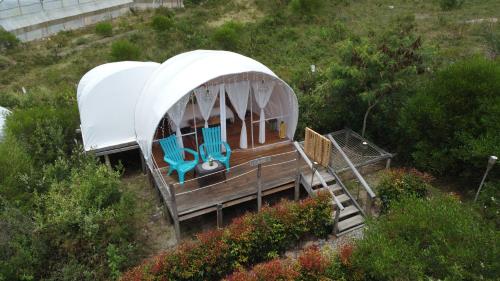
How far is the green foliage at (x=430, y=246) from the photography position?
530 centimetres

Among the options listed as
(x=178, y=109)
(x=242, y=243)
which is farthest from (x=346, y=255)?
(x=178, y=109)

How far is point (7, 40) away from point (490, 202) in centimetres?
2935

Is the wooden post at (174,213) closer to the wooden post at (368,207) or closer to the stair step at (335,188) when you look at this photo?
the stair step at (335,188)

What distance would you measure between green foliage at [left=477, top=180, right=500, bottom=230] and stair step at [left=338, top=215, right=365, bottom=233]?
262 cm

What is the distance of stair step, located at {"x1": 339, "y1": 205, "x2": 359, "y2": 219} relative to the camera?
8984 mm

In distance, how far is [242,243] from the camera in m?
7.76

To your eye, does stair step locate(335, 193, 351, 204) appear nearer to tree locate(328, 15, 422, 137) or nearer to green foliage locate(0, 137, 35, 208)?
tree locate(328, 15, 422, 137)

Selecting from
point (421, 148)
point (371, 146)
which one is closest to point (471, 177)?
point (421, 148)

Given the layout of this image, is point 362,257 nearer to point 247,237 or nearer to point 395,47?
point 247,237

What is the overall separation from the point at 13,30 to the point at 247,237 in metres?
28.4

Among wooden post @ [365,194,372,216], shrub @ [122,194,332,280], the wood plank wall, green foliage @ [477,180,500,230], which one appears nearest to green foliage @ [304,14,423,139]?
the wood plank wall

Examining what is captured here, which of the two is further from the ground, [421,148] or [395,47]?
[395,47]

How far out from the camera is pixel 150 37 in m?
25.3

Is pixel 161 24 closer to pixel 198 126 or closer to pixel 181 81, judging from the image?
pixel 198 126
